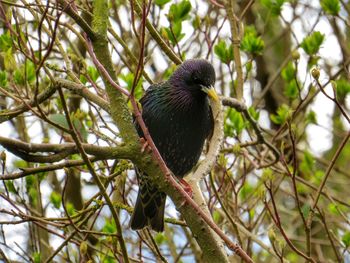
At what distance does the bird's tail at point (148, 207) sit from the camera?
463cm

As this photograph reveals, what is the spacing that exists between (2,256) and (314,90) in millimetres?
2913

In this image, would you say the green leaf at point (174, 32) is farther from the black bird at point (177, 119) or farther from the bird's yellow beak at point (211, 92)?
the bird's yellow beak at point (211, 92)

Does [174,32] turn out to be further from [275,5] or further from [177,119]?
[275,5]

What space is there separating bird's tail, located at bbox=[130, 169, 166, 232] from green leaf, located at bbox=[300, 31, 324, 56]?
1481 millimetres

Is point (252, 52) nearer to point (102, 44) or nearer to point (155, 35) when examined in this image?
point (155, 35)

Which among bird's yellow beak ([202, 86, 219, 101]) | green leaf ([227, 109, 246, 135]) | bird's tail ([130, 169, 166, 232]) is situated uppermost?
green leaf ([227, 109, 246, 135])

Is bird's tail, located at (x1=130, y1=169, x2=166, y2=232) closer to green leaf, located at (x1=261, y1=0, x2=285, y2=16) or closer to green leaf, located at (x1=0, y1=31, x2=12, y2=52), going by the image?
green leaf, located at (x1=0, y1=31, x2=12, y2=52)

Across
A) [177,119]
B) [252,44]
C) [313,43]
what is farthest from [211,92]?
[313,43]

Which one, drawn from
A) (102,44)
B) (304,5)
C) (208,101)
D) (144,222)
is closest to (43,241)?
(144,222)

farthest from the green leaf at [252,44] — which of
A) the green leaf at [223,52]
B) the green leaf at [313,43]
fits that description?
the green leaf at [313,43]

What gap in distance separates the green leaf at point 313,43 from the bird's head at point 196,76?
90 centimetres

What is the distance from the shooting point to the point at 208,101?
4746mm

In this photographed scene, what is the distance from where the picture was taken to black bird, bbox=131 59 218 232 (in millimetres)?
4625

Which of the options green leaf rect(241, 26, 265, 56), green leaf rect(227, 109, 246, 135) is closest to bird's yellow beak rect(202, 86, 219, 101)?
green leaf rect(227, 109, 246, 135)
